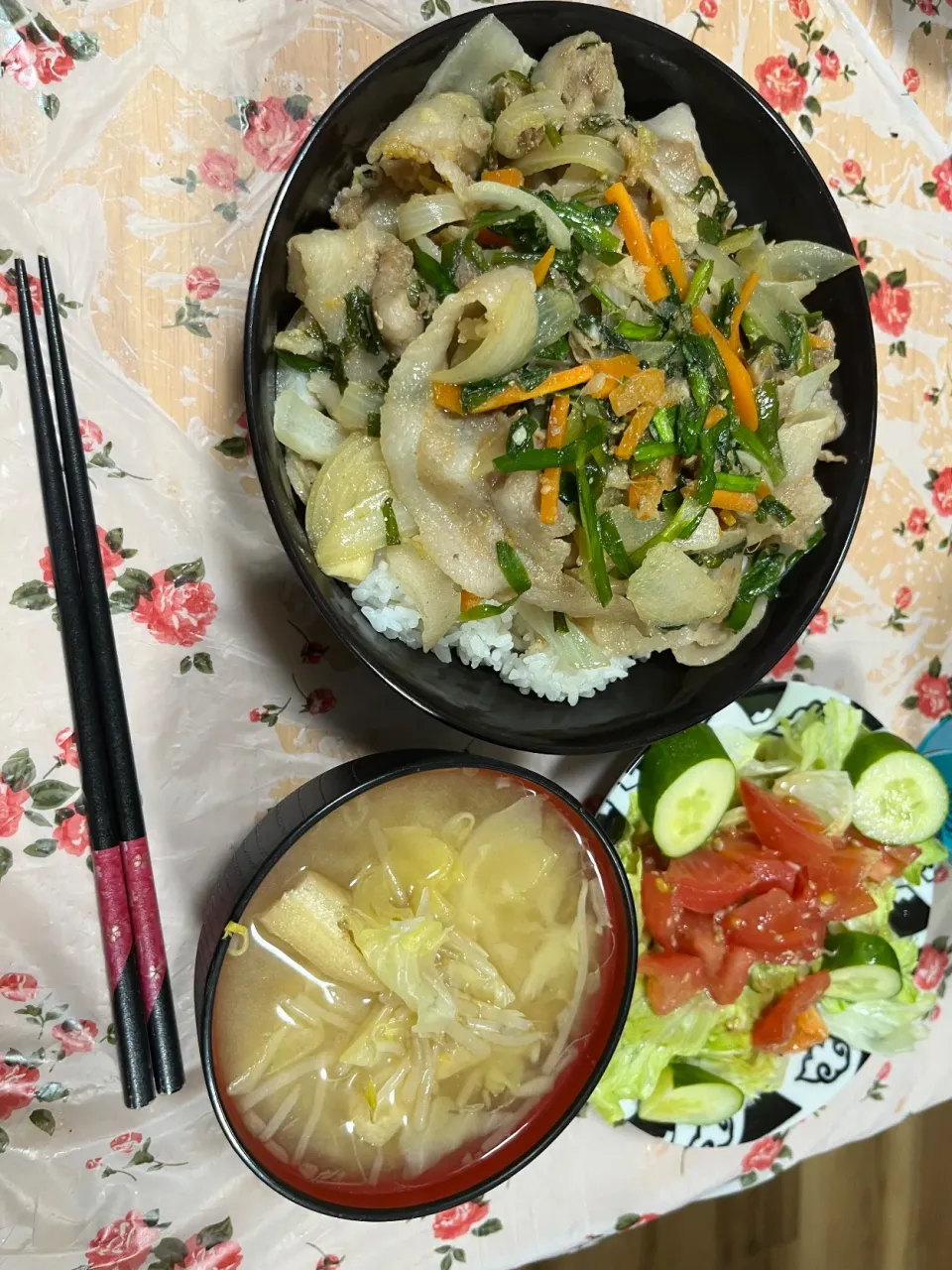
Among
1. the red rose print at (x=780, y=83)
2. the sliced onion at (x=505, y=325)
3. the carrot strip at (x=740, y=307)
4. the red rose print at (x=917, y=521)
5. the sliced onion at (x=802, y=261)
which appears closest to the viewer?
the sliced onion at (x=505, y=325)

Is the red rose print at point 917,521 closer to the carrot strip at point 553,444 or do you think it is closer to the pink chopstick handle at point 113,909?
the carrot strip at point 553,444

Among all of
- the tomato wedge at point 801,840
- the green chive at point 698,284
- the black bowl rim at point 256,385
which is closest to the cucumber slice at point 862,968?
the tomato wedge at point 801,840

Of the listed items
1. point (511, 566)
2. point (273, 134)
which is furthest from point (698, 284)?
point (273, 134)

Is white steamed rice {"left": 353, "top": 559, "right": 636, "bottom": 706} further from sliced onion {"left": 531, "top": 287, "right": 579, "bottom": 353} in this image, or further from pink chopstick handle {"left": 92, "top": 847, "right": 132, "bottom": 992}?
pink chopstick handle {"left": 92, "top": 847, "right": 132, "bottom": 992}

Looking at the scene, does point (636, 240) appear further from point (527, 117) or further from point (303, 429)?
point (303, 429)

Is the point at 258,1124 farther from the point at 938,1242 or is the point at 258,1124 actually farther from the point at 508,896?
the point at 938,1242
